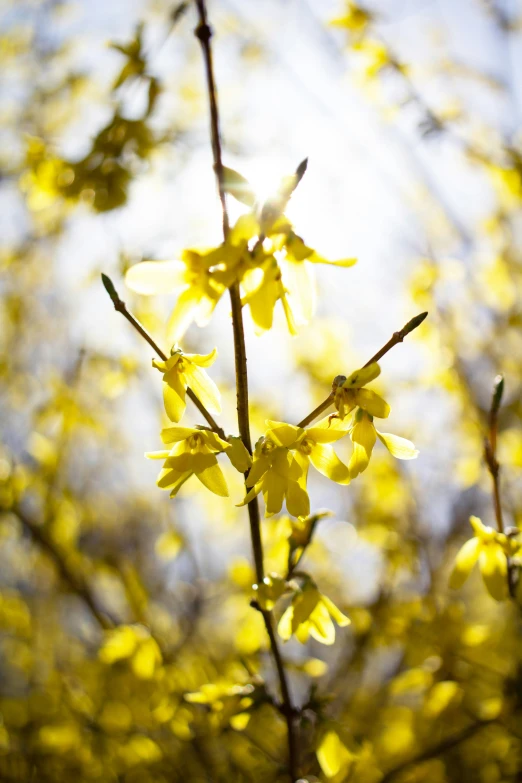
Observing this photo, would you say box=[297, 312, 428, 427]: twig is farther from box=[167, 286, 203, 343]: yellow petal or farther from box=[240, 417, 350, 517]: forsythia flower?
box=[167, 286, 203, 343]: yellow petal

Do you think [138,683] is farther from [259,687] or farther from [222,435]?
[222,435]

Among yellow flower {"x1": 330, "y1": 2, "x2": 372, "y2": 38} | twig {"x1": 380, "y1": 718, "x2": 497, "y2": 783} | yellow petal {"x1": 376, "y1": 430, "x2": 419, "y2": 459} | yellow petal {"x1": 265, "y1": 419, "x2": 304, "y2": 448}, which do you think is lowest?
twig {"x1": 380, "y1": 718, "x2": 497, "y2": 783}

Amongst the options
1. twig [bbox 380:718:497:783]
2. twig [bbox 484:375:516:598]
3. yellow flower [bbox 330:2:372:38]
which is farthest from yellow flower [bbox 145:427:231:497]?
yellow flower [bbox 330:2:372:38]

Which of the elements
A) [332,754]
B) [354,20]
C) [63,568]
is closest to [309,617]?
[332,754]

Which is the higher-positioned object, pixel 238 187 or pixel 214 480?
pixel 238 187

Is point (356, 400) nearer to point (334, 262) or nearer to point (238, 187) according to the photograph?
point (334, 262)

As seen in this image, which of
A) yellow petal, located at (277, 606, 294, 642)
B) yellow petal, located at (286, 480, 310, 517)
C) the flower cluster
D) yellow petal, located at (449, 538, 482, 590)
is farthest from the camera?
yellow petal, located at (449, 538, 482, 590)

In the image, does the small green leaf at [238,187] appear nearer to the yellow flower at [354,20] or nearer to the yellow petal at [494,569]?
the yellow petal at [494,569]

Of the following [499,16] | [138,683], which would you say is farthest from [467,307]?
[138,683]
